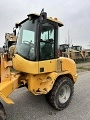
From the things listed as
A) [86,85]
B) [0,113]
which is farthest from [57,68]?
[86,85]

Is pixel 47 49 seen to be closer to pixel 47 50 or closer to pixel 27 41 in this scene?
pixel 47 50

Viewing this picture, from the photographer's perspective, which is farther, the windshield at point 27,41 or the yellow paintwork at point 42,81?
the yellow paintwork at point 42,81

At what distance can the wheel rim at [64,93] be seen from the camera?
199 inches

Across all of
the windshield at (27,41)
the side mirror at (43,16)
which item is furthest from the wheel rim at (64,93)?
the side mirror at (43,16)

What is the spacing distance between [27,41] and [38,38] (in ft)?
0.96

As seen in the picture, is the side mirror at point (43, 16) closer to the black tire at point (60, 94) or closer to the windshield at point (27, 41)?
the windshield at point (27, 41)

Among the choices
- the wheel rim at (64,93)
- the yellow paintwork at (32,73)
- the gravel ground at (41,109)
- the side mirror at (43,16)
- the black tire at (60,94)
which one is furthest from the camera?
the wheel rim at (64,93)

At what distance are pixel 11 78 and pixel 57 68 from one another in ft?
3.91

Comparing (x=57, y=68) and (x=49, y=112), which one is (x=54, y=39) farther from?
(x=49, y=112)

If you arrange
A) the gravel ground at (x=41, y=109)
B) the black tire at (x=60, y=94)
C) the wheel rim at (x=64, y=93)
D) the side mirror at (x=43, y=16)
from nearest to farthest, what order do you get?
the side mirror at (x=43, y=16), the gravel ground at (x=41, y=109), the black tire at (x=60, y=94), the wheel rim at (x=64, y=93)

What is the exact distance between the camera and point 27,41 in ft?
14.9

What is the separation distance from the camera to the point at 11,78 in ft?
14.3

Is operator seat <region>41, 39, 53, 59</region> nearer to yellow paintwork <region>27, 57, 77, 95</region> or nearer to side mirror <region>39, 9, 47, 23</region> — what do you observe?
yellow paintwork <region>27, 57, 77, 95</region>

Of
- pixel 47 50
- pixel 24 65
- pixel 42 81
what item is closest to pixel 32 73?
pixel 24 65
